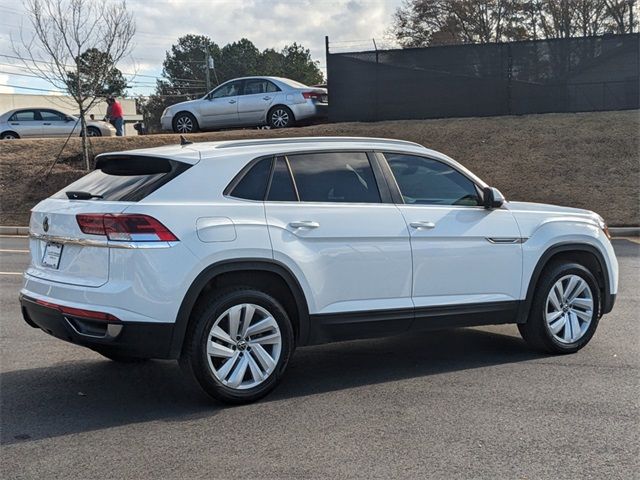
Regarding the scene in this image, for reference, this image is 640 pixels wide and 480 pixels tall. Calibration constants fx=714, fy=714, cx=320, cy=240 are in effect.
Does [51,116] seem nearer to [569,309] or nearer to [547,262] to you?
[547,262]

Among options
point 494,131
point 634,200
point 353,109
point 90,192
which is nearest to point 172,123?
point 353,109

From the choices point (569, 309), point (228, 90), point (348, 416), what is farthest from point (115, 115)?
point (348, 416)

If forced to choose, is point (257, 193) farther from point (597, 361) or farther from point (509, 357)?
point (597, 361)

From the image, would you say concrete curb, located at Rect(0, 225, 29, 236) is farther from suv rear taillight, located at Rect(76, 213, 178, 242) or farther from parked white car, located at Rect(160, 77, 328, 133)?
suv rear taillight, located at Rect(76, 213, 178, 242)

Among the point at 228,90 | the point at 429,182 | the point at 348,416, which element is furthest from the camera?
the point at 228,90

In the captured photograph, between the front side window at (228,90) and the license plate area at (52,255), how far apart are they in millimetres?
15802

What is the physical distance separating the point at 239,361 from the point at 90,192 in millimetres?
1544

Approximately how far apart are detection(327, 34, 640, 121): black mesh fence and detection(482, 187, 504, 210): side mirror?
15051mm

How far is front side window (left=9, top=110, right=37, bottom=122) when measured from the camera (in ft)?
77.4

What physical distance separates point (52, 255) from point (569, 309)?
163 inches

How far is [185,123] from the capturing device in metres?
20.8

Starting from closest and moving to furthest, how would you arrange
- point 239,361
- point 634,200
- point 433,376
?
1. point 239,361
2. point 433,376
3. point 634,200

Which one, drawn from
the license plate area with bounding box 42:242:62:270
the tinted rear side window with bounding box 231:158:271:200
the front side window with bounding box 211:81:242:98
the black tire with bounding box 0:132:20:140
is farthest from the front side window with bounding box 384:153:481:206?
the black tire with bounding box 0:132:20:140

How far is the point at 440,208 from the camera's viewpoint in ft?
18.2
